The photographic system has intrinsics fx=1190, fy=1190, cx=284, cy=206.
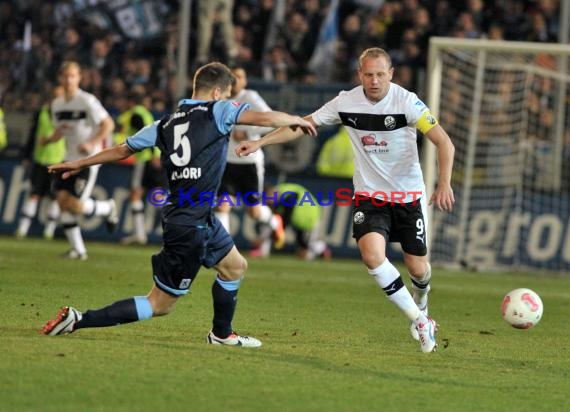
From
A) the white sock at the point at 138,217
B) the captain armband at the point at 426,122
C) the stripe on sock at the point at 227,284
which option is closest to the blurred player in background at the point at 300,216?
the white sock at the point at 138,217

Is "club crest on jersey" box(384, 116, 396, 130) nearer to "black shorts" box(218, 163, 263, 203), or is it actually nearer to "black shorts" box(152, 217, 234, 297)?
"black shorts" box(152, 217, 234, 297)

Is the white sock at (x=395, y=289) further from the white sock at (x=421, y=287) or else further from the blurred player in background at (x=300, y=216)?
the blurred player in background at (x=300, y=216)

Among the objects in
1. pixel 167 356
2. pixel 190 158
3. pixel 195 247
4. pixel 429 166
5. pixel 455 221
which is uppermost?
pixel 190 158

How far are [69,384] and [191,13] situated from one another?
15.1m

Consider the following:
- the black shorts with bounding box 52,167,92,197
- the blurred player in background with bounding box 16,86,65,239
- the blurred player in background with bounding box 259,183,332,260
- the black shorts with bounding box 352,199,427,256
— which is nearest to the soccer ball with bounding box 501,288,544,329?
the black shorts with bounding box 352,199,427,256

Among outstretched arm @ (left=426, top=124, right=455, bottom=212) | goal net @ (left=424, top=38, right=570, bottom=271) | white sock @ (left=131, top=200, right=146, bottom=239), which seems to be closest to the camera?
outstretched arm @ (left=426, top=124, right=455, bottom=212)

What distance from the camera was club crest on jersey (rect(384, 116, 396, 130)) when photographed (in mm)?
8414

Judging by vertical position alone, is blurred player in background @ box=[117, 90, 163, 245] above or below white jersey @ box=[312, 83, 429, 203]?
below

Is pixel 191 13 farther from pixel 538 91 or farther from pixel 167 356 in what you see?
pixel 167 356

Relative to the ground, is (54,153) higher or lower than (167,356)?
lower

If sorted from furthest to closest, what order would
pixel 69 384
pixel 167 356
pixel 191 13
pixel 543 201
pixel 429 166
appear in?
1. pixel 191 13
2. pixel 543 201
3. pixel 429 166
4. pixel 167 356
5. pixel 69 384

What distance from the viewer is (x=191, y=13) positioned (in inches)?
805

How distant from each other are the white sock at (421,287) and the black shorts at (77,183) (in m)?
6.06

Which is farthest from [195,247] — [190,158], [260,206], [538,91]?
[538,91]
